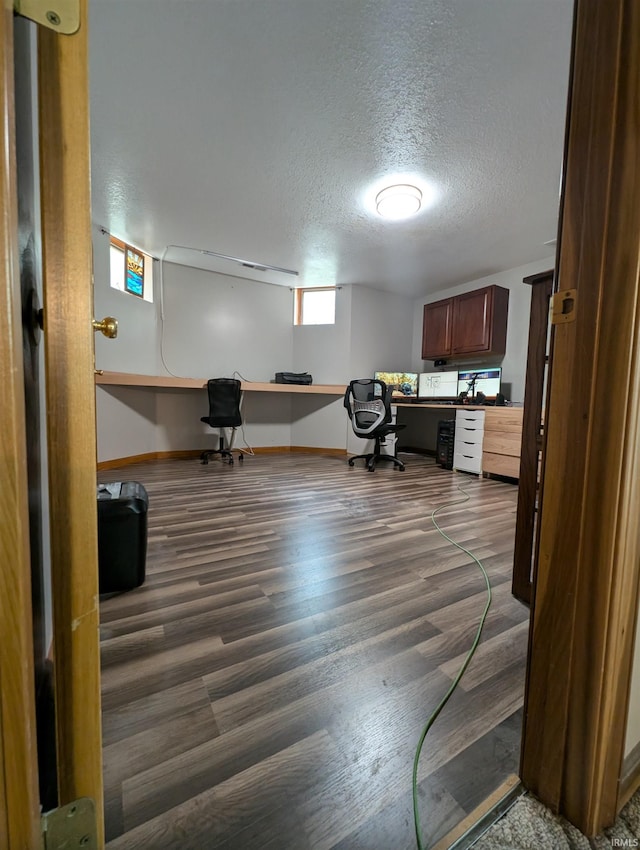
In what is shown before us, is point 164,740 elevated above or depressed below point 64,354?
below

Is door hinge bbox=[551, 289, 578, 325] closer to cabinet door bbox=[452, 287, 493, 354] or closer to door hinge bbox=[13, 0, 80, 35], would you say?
door hinge bbox=[13, 0, 80, 35]

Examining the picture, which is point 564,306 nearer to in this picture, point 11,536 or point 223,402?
point 11,536

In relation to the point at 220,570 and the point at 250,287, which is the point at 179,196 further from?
the point at 220,570

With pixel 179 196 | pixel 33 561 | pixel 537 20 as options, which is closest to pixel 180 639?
pixel 33 561

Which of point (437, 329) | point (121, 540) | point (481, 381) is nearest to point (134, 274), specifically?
point (121, 540)

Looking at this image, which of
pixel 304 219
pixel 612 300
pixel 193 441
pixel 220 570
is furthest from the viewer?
pixel 193 441

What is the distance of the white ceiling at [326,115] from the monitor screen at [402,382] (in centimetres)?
193

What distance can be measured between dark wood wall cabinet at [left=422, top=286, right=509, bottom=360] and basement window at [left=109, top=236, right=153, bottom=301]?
12.2 ft

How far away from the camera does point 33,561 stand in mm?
469

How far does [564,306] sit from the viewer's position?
1.96ft

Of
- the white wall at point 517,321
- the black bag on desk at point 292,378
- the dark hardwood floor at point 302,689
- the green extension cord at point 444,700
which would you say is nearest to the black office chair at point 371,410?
the black bag on desk at point 292,378

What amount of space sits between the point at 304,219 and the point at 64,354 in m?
3.19

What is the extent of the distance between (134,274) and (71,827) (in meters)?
4.47

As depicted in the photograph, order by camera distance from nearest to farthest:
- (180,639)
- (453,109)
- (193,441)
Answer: (180,639), (453,109), (193,441)
